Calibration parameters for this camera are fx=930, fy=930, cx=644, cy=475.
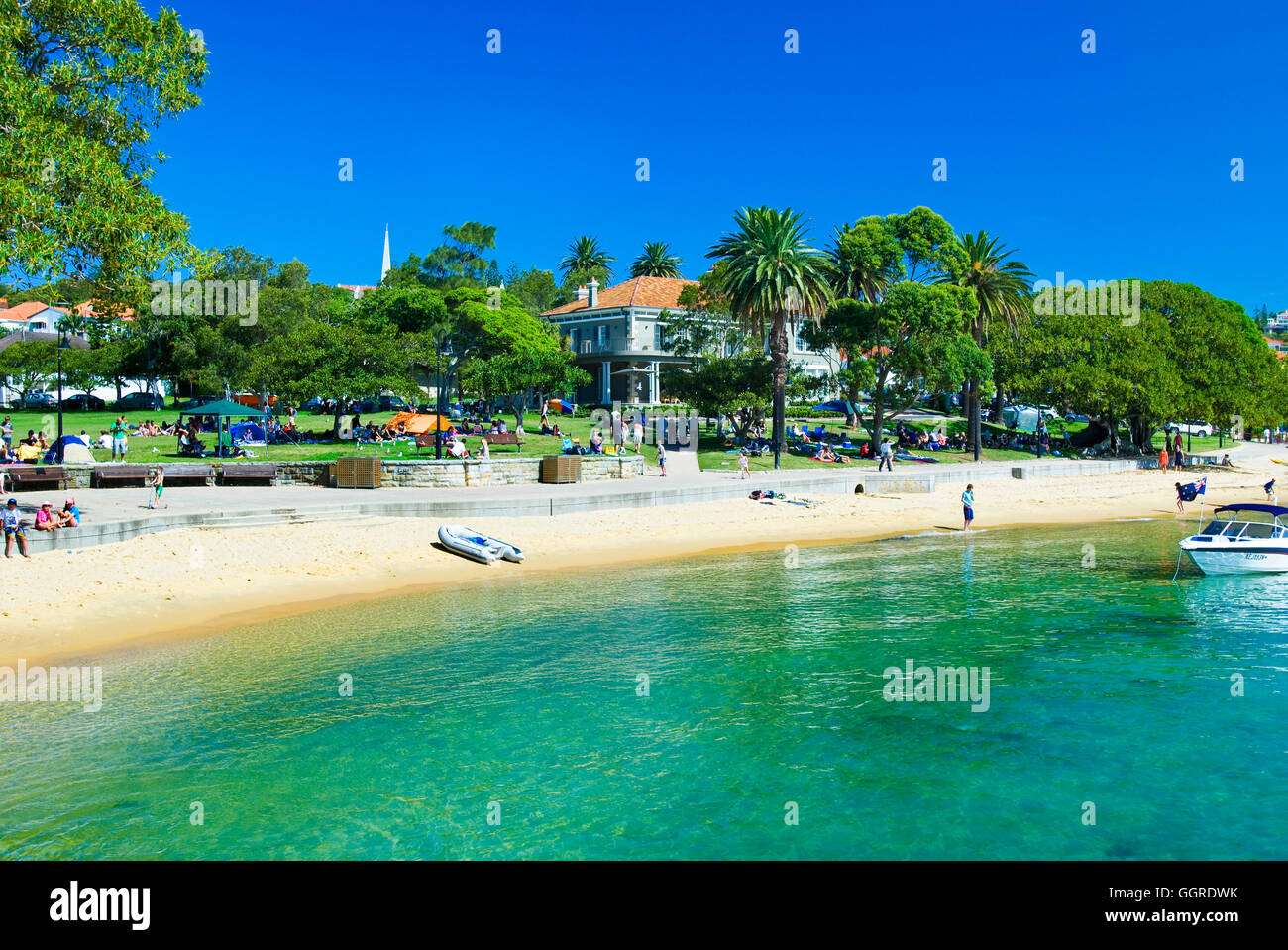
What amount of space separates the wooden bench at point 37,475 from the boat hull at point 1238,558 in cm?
3056

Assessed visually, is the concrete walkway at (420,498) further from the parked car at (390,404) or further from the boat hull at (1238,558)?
the parked car at (390,404)

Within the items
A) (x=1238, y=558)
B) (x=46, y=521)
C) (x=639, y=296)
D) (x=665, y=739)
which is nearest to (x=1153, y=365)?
(x=1238, y=558)

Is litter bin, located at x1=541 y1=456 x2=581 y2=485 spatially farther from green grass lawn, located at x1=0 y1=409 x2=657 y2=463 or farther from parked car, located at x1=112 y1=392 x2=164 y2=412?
parked car, located at x1=112 y1=392 x2=164 y2=412

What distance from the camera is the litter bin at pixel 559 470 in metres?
32.7

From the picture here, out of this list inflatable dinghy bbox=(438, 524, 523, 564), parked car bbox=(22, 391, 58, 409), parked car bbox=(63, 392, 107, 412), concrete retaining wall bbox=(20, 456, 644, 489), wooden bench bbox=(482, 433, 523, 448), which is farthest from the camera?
parked car bbox=(22, 391, 58, 409)

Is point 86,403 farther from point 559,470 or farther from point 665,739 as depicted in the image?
point 665,739

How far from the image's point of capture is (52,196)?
17.5 m

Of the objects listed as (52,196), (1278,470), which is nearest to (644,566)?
(52,196)

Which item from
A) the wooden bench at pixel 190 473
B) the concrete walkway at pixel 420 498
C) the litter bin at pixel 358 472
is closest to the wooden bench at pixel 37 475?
the concrete walkway at pixel 420 498

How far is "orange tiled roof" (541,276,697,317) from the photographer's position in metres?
68.2

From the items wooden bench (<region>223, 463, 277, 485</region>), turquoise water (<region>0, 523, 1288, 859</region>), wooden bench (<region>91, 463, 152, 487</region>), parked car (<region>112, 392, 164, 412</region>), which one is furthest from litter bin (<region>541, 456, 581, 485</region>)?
parked car (<region>112, 392, 164, 412</region>)

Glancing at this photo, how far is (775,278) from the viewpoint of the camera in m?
43.8

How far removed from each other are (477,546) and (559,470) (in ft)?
30.4

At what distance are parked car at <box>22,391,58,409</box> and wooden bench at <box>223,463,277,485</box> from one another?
148 ft
